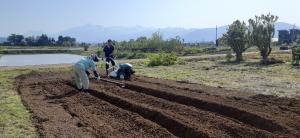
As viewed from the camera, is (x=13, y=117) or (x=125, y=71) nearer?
(x=13, y=117)

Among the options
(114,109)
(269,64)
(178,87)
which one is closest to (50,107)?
(114,109)

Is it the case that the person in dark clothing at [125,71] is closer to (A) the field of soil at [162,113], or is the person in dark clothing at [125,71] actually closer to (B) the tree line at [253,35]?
(A) the field of soil at [162,113]

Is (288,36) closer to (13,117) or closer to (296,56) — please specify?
(296,56)

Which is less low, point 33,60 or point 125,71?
point 125,71

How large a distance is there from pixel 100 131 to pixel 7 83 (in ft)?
36.6

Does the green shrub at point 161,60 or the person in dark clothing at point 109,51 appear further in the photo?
the green shrub at point 161,60

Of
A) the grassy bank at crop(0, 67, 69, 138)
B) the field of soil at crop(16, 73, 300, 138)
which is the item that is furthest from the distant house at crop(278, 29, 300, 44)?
the grassy bank at crop(0, 67, 69, 138)

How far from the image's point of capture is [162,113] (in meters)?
10.7

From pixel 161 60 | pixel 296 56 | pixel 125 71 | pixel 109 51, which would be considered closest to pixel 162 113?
pixel 125 71

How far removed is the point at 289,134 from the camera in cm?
852

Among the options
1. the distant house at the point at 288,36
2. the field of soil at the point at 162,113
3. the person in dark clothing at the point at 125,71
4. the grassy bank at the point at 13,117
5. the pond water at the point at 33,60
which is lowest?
the pond water at the point at 33,60

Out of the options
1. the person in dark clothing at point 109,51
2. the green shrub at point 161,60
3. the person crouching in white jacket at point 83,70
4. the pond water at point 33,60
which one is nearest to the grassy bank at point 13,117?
the person crouching in white jacket at point 83,70

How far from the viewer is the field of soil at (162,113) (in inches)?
360

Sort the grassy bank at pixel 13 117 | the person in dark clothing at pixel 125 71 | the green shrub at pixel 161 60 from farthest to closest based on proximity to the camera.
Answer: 1. the green shrub at pixel 161 60
2. the person in dark clothing at pixel 125 71
3. the grassy bank at pixel 13 117
